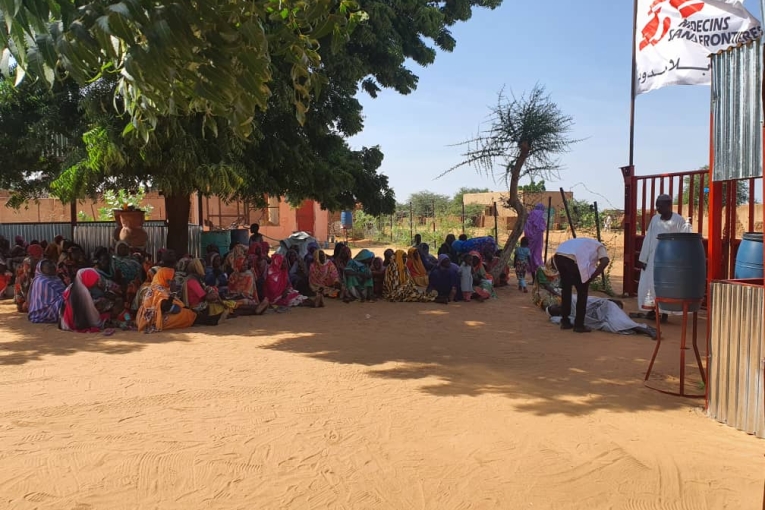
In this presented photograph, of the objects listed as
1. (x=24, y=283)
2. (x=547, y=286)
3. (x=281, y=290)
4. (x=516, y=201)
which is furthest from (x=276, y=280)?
(x=516, y=201)

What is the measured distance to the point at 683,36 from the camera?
27.3 feet

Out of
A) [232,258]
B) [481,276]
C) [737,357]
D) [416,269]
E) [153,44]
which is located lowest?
[737,357]

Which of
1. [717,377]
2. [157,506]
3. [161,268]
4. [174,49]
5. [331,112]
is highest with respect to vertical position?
[331,112]

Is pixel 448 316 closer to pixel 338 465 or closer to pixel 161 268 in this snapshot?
pixel 161 268

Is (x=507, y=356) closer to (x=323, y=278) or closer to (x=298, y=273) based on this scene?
(x=323, y=278)

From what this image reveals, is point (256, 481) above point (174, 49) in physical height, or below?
below

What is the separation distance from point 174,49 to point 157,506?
2.47 meters

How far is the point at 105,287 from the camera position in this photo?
8164mm

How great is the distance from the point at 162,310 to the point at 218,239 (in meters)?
5.62

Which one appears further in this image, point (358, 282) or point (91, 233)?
point (91, 233)

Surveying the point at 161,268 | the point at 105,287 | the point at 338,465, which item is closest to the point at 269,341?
the point at 161,268

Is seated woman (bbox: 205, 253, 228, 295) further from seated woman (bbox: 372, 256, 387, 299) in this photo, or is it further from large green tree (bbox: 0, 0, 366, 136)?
large green tree (bbox: 0, 0, 366, 136)

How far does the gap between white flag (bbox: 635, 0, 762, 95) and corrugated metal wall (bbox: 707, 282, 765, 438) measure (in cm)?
458

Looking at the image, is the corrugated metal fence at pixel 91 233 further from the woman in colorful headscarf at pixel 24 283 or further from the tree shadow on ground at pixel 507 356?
the tree shadow on ground at pixel 507 356
